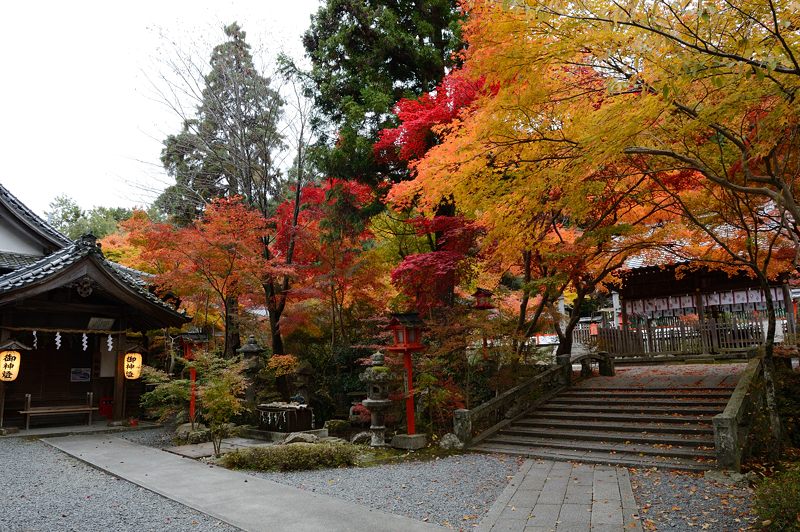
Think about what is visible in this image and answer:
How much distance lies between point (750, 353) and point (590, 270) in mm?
4759

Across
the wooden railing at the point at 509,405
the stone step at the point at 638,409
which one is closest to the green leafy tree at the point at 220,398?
the wooden railing at the point at 509,405

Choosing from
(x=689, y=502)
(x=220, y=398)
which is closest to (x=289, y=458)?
(x=220, y=398)

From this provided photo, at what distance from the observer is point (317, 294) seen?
1630cm

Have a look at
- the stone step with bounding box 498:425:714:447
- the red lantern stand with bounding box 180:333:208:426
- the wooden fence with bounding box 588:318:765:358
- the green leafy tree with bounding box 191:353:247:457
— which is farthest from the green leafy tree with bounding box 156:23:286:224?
the wooden fence with bounding box 588:318:765:358

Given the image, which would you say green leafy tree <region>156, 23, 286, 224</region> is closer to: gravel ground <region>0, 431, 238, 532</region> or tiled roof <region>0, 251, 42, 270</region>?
tiled roof <region>0, 251, 42, 270</region>

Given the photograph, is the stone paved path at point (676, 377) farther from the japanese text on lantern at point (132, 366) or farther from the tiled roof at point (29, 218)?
Result: the tiled roof at point (29, 218)

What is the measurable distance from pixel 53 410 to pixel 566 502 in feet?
45.9

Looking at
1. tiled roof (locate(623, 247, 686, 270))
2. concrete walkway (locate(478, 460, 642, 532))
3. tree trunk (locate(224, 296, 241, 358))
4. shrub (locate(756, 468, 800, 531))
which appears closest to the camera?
shrub (locate(756, 468, 800, 531))

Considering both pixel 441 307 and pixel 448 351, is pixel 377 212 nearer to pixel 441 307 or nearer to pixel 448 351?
pixel 441 307

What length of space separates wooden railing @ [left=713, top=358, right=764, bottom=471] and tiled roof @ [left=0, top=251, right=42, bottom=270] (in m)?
18.1

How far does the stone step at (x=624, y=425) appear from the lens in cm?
1034

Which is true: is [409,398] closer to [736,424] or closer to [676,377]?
[736,424]

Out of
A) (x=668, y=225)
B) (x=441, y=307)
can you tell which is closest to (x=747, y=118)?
(x=668, y=225)

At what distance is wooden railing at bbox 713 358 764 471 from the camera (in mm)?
8297
